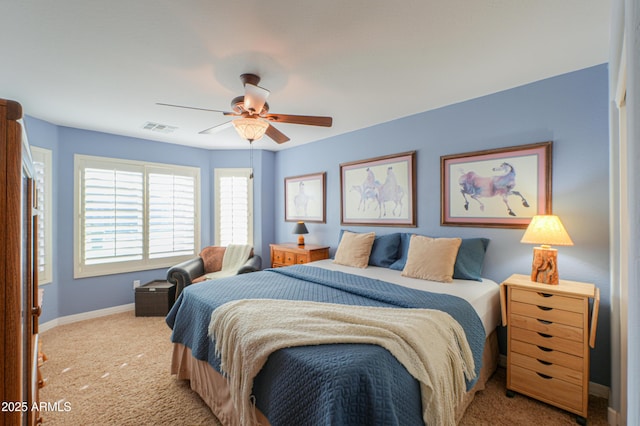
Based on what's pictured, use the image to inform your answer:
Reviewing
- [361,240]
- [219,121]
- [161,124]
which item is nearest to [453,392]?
[361,240]

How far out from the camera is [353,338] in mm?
1366

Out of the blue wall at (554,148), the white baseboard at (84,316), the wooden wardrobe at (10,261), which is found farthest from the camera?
the white baseboard at (84,316)

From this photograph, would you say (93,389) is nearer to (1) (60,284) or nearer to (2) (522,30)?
(1) (60,284)

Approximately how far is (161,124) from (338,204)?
2.50 m

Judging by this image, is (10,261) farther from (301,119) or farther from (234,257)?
(234,257)

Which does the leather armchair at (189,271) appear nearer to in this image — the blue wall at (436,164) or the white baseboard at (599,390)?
the blue wall at (436,164)

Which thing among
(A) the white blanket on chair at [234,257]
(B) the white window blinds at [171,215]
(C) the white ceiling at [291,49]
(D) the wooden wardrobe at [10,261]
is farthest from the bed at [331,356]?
(B) the white window blinds at [171,215]

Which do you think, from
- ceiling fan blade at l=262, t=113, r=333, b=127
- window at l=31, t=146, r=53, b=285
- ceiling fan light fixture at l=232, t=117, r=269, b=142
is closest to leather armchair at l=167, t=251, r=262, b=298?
window at l=31, t=146, r=53, b=285

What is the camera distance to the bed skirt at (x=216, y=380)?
6.02ft

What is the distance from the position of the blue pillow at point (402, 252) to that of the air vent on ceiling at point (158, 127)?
3.17 m

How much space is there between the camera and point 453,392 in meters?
1.48

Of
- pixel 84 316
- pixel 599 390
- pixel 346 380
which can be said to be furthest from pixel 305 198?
pixel 599 390

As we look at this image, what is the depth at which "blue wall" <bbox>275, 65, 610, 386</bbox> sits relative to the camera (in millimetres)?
2182

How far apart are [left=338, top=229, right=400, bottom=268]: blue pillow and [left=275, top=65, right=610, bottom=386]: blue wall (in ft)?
0.80
